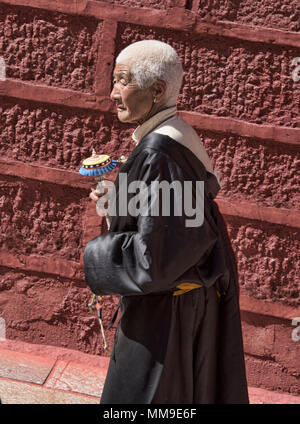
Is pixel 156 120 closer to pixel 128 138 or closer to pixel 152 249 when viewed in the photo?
pixel 152 249

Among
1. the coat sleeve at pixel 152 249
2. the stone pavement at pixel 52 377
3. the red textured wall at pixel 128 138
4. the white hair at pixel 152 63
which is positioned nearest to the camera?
the coat sleeve at pixel 152 249

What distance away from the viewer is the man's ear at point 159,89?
226 centimetres

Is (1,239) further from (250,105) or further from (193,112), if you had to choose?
(250,105)

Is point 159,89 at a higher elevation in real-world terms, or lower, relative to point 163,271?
higher

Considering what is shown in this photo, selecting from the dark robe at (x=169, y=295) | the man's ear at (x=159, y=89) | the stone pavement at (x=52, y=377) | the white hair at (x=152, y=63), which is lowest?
the stone pavement at (x=52, y=377)

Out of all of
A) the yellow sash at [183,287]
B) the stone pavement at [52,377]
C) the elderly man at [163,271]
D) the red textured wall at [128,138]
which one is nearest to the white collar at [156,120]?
the elderly man at [163,271]

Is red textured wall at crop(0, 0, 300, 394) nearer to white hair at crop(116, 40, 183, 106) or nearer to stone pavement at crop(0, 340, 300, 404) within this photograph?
stone pavement at crop(0, 340, 300, 404)

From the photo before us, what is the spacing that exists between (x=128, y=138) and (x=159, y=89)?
1467mm

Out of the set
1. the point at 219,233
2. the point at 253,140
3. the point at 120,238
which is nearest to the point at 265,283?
the point at 253,140

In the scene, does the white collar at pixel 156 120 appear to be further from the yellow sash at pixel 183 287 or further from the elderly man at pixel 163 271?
the yellow sash at pixel 183 287

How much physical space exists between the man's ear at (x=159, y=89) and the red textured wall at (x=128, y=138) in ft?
4.58

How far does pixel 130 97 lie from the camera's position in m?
2.30

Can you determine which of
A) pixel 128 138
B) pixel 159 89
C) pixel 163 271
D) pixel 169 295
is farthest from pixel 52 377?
pixel 159 89

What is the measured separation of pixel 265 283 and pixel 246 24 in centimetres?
156
